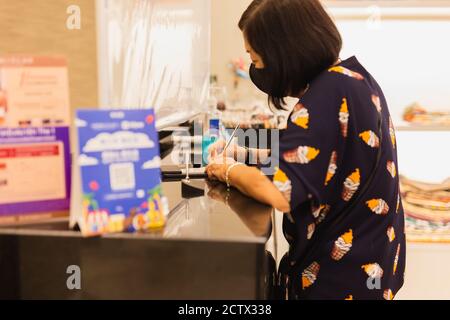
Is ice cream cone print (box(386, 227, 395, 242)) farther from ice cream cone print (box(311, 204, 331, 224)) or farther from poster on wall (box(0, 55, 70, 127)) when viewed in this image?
poster on wall (box(0, 55, 70, 127))

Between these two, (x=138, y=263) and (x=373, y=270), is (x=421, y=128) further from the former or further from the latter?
(x=138, y=263)

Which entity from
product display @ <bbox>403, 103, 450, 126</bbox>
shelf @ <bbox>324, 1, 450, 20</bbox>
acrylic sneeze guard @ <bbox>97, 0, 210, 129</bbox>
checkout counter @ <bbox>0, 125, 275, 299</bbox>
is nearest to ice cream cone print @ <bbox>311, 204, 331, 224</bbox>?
checkout counter @ <bbox>0, 125, 275, 299</bbox>

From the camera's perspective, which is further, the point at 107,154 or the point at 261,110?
the point at 261,110

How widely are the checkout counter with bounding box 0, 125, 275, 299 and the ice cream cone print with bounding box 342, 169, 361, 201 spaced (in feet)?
0.95

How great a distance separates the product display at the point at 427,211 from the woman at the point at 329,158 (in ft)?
4.13

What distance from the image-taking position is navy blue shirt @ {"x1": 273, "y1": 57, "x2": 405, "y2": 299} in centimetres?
111

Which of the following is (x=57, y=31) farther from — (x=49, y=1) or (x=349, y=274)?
(x=349, y=274)

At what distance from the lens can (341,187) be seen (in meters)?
1.20

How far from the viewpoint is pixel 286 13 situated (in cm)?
120

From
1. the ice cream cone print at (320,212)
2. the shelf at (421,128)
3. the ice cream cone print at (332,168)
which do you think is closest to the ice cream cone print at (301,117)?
the ice cream cone print at (332,168)

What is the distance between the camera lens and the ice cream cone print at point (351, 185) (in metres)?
Result: 1.19

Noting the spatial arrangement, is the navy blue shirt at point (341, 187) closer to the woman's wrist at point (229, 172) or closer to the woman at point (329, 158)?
the woman at point (329, 158)

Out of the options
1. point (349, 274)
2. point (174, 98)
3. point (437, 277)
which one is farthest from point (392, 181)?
point (437, 277)

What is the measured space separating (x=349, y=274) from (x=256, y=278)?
1.26 ft
